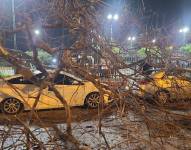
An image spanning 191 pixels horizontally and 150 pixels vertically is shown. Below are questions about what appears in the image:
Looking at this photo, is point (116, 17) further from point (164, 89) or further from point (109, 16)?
point (164, 89)

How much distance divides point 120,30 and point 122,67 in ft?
8.71

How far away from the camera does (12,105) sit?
11375 mm

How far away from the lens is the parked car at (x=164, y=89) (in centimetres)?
529

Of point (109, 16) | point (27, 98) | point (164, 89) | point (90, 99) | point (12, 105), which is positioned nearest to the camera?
point (164, 89)

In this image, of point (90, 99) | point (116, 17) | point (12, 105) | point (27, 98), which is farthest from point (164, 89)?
point (90, 99)

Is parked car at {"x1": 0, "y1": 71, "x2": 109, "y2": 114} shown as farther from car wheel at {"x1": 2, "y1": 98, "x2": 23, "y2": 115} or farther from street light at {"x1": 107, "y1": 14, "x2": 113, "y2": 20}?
street light at {"x1": 107, "y1": 14, "x2": 113, "y2": 20}

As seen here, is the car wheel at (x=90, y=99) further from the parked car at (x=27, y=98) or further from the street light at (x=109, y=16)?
the street light at (x=109, y=16)

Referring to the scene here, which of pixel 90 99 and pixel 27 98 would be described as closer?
pixel 27 98

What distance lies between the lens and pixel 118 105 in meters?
4.64

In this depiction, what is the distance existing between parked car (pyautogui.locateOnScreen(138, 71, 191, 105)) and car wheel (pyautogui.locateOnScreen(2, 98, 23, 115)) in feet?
21.1

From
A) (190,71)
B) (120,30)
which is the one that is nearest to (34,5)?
(120,30)

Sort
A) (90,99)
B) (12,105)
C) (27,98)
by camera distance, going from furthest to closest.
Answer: (90,99) → (12,105) → (27,98)

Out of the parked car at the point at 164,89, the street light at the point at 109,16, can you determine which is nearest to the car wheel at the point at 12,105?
the street light at the point at 109,16

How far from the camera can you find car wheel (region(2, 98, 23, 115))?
11.3 meters
